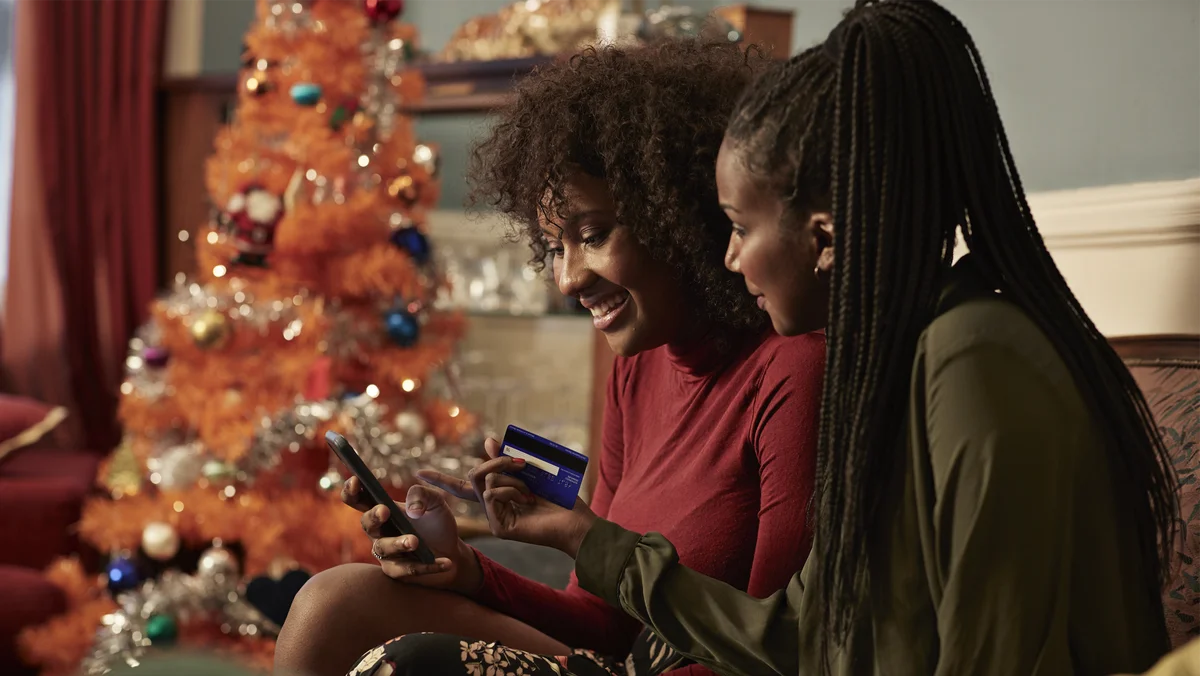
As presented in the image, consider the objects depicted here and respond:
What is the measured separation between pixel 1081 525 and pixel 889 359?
0.68 ft

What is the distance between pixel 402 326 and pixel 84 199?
1813 mm

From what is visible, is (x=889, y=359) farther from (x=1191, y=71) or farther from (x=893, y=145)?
(x=1191, y=71)

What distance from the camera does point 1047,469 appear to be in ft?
3.03

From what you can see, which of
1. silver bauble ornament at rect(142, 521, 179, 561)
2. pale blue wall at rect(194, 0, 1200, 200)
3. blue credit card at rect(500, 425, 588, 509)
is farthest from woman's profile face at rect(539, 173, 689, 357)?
silver bauble ornament at rect(142, 521, 179, 561)

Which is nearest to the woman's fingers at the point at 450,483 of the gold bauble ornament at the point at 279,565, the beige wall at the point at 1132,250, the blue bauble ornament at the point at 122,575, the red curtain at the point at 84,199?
the beige wall at the point at 1132,250

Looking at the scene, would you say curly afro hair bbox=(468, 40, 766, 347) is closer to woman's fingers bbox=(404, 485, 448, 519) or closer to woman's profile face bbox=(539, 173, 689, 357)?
woman's profile face bbox=(539, 173, 689, 357)

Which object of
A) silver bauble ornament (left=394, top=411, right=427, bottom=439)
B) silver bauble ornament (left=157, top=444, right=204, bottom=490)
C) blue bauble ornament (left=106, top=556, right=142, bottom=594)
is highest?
silver bauble ornament (left=394, top=411, right=427, bottom=439)

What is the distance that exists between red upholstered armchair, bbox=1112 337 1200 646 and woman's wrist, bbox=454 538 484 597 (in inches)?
32.4

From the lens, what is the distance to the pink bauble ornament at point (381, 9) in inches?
118

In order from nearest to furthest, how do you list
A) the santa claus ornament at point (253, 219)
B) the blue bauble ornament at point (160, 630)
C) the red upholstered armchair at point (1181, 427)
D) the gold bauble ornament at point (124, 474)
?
the red upholstered armchair at point (1181, 427) < the blue bauble ornament at point (160, 630) < the santa claus ornament at point (253, 219) < the gold bauble ornament at point (124, 474)

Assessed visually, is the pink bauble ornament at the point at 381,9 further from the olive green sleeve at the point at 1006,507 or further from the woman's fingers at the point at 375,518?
the olive green sleeve at the point at 1006,507

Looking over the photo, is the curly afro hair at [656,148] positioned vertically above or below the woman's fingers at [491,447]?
above

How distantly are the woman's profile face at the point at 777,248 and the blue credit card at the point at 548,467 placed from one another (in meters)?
0.30

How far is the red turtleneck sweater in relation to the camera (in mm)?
1331
